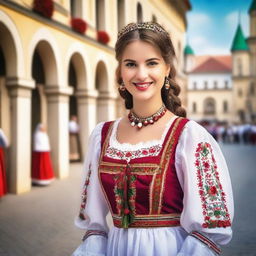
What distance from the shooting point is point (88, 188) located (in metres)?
2.31

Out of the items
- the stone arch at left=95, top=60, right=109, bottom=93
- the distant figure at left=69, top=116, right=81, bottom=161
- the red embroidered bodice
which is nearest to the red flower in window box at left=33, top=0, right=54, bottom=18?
the stone arch at left=95, top=60, right=109, bottom=93

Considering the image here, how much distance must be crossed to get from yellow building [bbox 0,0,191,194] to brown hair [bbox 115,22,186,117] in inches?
207

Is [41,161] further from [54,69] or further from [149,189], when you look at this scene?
[149,189]

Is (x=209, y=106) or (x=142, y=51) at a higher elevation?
(x=209, y=106)

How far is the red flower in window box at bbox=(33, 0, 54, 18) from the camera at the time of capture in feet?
31.7

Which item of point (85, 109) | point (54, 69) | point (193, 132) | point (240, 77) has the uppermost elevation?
point (240, 77)

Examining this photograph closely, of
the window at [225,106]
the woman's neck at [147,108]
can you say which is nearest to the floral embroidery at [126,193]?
the woman's neck at [147,108]

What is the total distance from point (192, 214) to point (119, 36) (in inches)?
41.8

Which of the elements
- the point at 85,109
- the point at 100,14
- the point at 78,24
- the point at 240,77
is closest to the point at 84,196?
the point at 78,24

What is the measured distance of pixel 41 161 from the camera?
10.3 metres

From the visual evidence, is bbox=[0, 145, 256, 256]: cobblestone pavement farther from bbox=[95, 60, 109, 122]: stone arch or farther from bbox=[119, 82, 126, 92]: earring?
bbox=[95, 60, 109, 122]: stone arch

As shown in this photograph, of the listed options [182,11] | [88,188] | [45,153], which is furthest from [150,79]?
[182,11]

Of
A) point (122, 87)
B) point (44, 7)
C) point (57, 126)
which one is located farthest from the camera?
point (57, 126)

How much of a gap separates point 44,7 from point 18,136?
3.35 m
